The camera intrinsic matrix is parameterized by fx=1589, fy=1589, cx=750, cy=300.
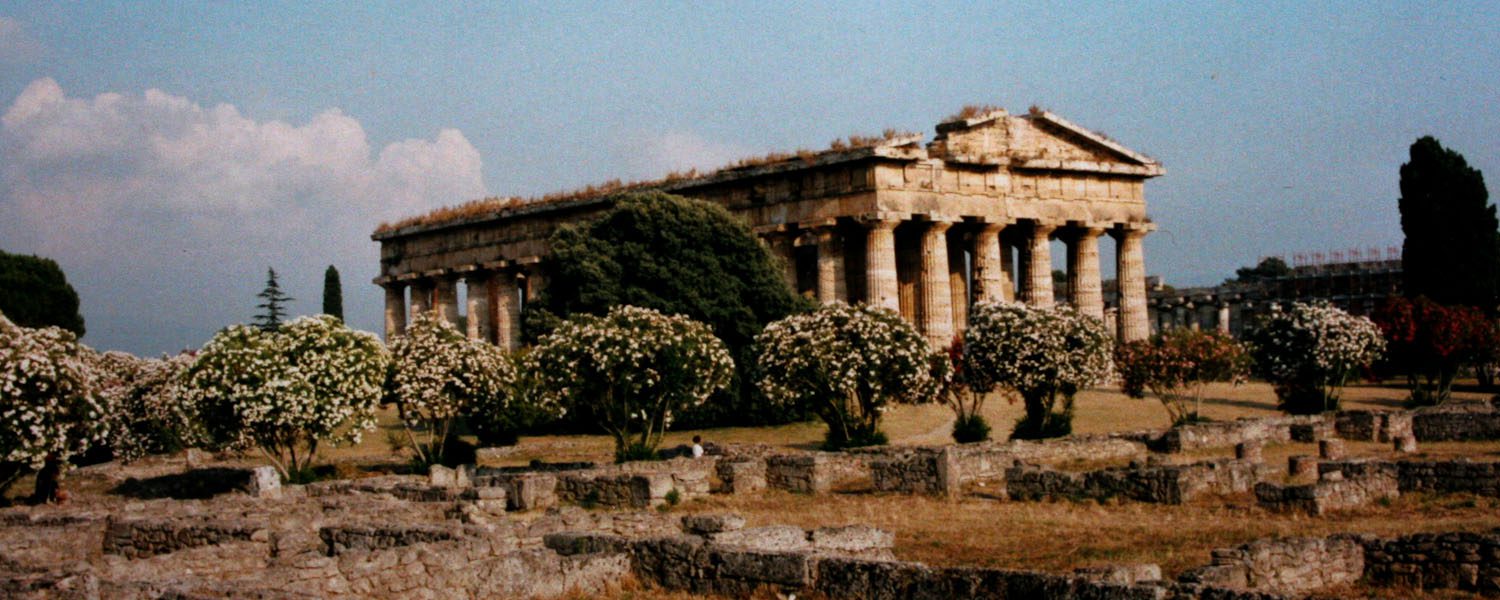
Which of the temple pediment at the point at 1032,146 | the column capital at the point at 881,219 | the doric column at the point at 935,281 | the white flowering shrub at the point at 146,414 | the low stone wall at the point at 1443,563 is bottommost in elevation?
the low stone wall at the point at 1443,563

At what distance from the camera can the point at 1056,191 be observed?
60844 millimetres

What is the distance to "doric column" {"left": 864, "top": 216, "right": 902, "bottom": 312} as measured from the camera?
55.5 metres

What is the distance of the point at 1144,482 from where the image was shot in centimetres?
2520

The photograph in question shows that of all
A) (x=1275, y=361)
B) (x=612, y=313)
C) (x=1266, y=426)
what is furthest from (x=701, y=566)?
(x=1275, y=361)

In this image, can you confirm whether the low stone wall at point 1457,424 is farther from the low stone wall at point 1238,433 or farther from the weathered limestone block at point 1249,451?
the weathered limestone block at point 1249,451

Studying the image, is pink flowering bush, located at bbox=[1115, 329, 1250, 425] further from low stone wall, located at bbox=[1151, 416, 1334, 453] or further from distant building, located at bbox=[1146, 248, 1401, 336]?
distant building, located at bbox=[1146, 248, 1401, 336]

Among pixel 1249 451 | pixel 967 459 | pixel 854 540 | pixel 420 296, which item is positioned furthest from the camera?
pixel 420 296

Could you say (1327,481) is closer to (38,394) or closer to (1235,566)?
(1235,566)

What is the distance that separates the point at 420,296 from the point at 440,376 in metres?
41.0

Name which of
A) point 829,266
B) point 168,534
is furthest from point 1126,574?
point 829,266

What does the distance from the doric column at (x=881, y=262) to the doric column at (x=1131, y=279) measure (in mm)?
11519

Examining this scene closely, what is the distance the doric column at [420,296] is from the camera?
260 ft

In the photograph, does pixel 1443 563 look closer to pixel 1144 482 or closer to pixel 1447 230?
pixel 1144 482

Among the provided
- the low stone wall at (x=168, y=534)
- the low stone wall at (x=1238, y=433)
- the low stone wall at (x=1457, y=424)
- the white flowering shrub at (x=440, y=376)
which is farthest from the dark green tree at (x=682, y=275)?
the low stone wall at (x=168, y=534)
